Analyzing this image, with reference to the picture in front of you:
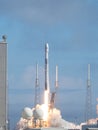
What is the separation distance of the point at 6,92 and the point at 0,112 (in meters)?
3.29

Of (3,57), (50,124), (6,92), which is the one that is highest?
(3,57)

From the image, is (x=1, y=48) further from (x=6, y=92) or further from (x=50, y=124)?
(x=50, y=124)

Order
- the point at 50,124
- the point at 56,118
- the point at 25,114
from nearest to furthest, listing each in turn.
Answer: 1. the point at 25,114
2. the point at 50,124
3. the point at 56,118

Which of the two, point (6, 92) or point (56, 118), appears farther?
point (56, 118)

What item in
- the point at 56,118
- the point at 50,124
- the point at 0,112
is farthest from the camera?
the point at 56,118

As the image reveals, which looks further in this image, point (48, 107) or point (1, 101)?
point (48, 107)

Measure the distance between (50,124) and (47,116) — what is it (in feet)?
20.8

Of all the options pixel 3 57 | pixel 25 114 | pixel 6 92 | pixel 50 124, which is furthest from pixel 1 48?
pixel 50 124

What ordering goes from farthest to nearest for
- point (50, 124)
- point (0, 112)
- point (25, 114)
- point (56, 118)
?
point (56, 118)
point (50, 124)
point (25, 114)
point (0, 112)

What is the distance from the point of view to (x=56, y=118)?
641ft

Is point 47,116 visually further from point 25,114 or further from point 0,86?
point 0,86

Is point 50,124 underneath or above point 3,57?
underneath

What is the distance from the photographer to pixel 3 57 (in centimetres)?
8538

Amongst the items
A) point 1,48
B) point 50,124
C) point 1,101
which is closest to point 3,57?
point 1,48
